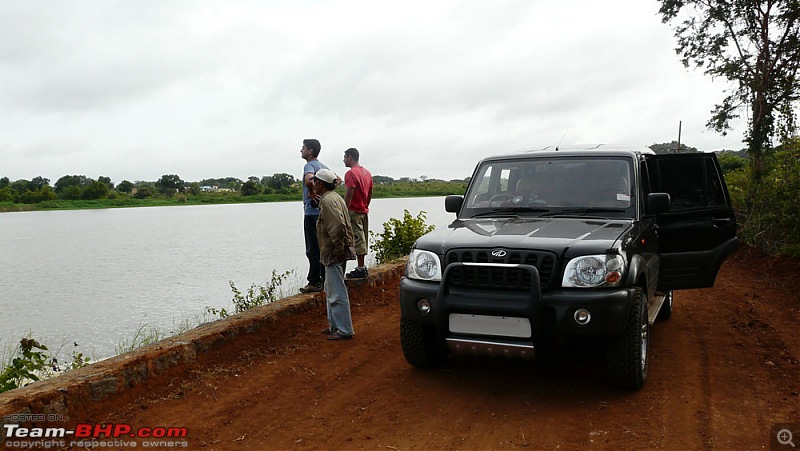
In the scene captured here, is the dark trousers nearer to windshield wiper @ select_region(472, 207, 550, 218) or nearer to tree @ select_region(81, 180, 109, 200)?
windshield wiper @ select_region(472, 207, 550, 218)

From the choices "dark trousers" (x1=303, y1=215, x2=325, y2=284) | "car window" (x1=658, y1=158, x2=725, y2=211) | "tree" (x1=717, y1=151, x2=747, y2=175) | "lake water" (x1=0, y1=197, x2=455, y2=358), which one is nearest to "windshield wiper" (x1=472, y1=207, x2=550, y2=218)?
"car window" (x1=658, y1=158, x2=725, y2=211)

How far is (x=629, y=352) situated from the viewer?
4.34 meters

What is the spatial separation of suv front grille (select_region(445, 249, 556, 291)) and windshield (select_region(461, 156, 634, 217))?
41.2 inches

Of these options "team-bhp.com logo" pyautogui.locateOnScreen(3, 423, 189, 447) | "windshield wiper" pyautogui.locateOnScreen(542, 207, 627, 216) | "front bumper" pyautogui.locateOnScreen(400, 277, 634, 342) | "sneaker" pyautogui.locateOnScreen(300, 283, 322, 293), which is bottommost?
"team-bhp.com logo" pyautogui.locateOnScreen(3, 423, 189, 447)

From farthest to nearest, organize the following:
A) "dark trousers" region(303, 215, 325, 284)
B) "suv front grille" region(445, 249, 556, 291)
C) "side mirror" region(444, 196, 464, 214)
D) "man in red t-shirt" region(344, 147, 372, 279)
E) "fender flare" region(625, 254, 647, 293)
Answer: "man in red t-shirt" region(344, 147, 372, 279) < "dark trousers" region(303, 215, 325, 284) < "side mirror" region(444, 196, 464, 214) < "fender flare" region(625, 254, 647, 293) < "suv front grille" region(445, 249, 556, 291)

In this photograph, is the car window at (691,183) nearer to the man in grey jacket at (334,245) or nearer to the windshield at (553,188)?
the windshield at (553,188)

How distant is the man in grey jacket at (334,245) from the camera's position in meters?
6.06

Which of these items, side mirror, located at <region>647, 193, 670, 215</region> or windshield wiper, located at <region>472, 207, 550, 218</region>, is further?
windshield wiper, located at <region>472, 207, 550, 218</region>

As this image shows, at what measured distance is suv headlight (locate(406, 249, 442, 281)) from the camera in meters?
4.61

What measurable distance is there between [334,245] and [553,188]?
228 centimetres

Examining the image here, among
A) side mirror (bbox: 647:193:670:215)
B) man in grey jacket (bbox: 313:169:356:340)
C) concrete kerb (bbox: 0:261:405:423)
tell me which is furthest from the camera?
man in grey jacket (bbox: 313:169:356:340)

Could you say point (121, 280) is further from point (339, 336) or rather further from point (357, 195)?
point (339, 336)

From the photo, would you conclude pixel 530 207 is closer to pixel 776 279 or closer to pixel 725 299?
pixel 725 299

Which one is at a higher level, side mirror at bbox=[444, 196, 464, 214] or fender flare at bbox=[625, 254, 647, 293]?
side mirror at bbox=[444, 196, 464, 214]
